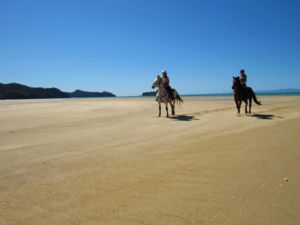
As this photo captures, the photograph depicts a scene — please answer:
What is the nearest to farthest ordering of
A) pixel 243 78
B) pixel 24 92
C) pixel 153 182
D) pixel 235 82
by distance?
pixel 153 182
pixel 235 82
pixel 243 78
pixel 24 92

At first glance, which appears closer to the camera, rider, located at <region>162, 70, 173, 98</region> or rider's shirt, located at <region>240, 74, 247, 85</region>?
rider's shirt, located at <region>240, 74, 247, 85</region>

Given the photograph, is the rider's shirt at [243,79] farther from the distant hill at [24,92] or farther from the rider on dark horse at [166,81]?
the distant hill at [24,92]

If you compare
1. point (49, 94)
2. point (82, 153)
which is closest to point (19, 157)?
point (82, 153)

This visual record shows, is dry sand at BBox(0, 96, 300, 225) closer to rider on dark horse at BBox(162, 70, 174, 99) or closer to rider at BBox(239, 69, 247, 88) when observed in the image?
→ rider at BBox(239, 69, 247, 88)

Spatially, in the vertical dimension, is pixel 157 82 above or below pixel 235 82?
above

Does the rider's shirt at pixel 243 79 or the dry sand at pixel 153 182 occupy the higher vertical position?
the rider's shirt at pixel 243 79

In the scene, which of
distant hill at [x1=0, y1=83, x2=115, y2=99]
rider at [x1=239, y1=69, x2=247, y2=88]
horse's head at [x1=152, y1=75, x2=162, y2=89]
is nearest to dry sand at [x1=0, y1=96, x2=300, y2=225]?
rider at [x1=239, y1=69, x2=247, y2=88]

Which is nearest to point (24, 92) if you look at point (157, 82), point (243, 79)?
point (157, 82)

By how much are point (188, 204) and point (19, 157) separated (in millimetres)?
4146

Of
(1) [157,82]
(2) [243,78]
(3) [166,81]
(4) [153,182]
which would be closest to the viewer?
(4) [153,182]

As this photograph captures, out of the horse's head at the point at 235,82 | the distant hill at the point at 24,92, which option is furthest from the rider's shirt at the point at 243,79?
the distant hill at the point at 24,92

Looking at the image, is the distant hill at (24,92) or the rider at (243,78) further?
the distant hill at (24,92)

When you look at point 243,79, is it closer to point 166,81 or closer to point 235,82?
point 235,82

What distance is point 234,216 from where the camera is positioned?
332 cm
